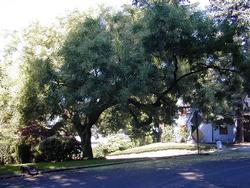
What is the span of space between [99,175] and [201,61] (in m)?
11.8

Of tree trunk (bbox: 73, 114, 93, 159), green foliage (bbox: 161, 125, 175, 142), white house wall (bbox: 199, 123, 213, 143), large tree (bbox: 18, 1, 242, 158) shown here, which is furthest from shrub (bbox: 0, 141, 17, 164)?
white house wall (bbox: 199, 123, 213, 143)

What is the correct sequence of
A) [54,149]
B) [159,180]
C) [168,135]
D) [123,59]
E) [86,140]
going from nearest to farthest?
[159,180]
[123,59]
[54,149]
[86,140]
[168,135]

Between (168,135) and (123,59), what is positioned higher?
(123,59)

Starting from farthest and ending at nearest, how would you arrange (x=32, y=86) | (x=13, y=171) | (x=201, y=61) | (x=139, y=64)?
1. (x=201, y=61)
2. (x=32, y=86)
3. (x=139, y=64)
4. (x=13, y=171)

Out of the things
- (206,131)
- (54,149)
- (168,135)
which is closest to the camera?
(54,149)

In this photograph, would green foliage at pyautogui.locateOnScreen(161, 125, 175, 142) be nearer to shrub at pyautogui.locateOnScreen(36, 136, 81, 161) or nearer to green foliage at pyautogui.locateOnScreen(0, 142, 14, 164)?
shrub at pyautogui.locateOnScreen(36, 136, 81, 161)

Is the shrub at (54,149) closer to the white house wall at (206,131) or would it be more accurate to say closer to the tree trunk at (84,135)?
the tree trunk at (84,135)

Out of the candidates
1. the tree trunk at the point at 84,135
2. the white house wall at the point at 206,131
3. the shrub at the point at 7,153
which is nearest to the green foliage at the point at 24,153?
the shrub at the point at 7,153

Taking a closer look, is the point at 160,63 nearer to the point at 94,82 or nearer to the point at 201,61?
the point at 201,61

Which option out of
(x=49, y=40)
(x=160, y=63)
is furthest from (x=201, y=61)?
(x=49, y=40)

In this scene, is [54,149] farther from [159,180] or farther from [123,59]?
[159,180]

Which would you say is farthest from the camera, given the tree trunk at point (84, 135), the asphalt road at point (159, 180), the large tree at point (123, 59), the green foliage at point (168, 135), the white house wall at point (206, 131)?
the green foliage at point (168, 135)

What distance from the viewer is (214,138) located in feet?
166

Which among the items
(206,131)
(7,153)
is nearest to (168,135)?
(206,131)
